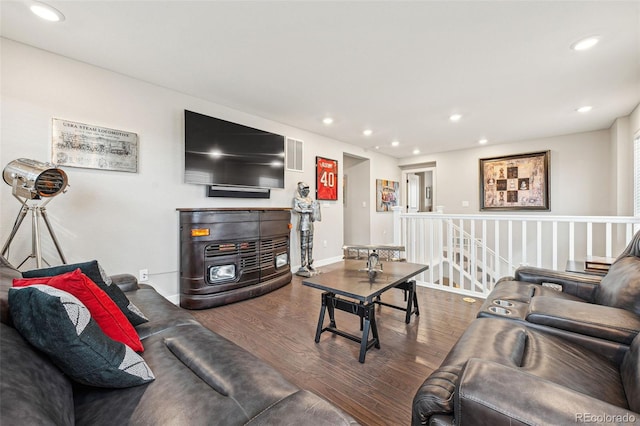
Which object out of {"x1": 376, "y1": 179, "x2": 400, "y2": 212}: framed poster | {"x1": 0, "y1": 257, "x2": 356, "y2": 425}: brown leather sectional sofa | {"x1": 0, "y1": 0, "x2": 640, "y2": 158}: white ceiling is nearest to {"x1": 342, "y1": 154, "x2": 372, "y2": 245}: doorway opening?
{"x1": 376, "y1": 179, "x2": 400, "y2": 212}: framed poster

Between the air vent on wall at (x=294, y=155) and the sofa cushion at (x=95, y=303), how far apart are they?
11.5 feet

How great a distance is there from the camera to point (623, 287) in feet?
4.83

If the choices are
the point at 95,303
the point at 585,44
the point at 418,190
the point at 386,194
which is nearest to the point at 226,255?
the point at 95,303

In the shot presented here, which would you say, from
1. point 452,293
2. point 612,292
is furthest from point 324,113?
point 612,292

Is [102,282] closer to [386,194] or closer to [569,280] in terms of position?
[569,280]

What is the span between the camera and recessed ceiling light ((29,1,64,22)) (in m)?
1.85

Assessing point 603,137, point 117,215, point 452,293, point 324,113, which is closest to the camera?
point 117,215

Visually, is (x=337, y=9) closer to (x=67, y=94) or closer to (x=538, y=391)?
(x=538, y=391)

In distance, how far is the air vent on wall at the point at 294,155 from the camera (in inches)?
177

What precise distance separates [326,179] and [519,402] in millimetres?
4598

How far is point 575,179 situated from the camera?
4973 mm

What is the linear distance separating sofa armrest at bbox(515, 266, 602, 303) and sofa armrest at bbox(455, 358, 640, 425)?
1649 mm

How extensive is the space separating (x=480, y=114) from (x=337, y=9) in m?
3.00

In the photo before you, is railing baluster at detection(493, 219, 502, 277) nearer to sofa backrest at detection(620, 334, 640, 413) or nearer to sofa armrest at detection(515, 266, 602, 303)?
sofa armrest at detection(515, 266, 602, 303)
